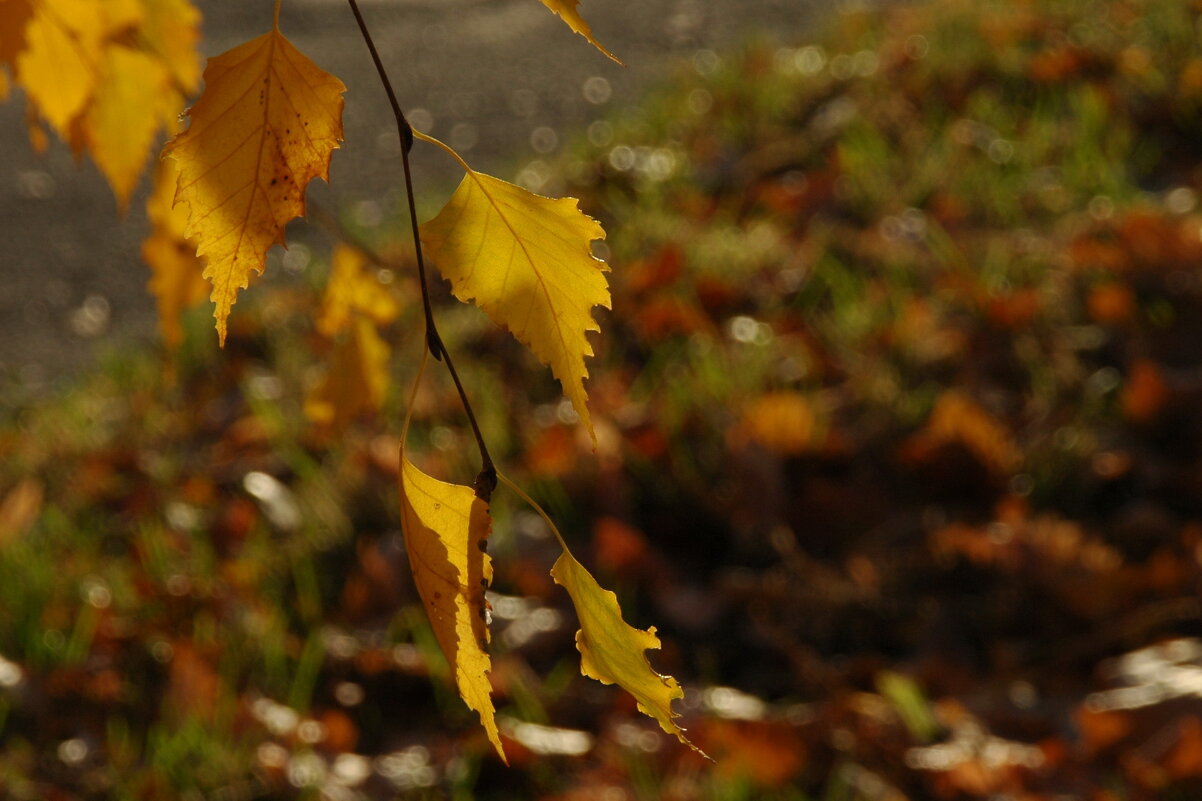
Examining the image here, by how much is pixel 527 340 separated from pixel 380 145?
403 cm

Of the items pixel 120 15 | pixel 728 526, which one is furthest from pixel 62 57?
pixel 728 526

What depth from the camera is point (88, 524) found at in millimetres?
2070

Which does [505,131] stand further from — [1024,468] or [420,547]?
[420,547]

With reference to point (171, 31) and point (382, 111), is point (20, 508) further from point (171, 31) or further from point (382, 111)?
point (382, 111)

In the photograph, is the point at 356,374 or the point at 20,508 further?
the point at 20,508

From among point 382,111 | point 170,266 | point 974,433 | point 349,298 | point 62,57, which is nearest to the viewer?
point 62,57

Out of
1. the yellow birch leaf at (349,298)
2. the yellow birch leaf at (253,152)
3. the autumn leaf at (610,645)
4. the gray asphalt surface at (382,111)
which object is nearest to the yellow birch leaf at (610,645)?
the autumn leaf at (610,645)

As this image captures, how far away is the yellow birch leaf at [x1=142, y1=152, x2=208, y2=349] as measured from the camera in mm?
934

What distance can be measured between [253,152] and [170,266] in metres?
0.52

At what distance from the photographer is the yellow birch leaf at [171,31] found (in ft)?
2.77

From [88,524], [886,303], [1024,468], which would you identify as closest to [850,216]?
[886,303]

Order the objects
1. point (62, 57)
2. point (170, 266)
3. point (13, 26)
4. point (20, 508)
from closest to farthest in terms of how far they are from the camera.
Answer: point (13, 26) → point (62, 57) → point (170, 266) → point (20, 508)

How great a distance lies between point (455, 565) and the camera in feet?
1.76

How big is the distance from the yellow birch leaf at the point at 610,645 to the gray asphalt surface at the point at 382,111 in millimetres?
2650
